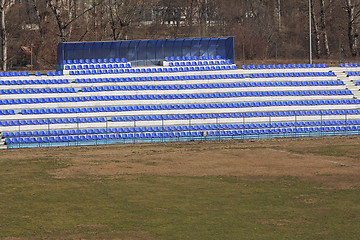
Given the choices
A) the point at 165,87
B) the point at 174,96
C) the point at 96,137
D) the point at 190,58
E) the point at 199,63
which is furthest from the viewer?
the point at 190,58

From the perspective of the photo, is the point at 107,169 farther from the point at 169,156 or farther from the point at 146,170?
the point at 169,156

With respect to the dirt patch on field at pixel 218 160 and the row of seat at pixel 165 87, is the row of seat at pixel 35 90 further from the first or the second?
the dirt patch on field at pixel 218 160

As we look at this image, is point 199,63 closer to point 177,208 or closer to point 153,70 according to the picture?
point 153,70

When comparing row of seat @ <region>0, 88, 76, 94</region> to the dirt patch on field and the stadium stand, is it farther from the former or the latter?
the dirt patch on field

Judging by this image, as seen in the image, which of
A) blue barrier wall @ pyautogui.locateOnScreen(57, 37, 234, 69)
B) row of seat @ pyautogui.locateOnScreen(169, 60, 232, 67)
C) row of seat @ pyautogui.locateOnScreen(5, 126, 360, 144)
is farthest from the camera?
row of seat @ pyautogui.locateOnScreen(169, 60, 232, 67)

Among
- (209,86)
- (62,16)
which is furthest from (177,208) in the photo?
(62,16)

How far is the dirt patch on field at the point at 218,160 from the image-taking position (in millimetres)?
34375

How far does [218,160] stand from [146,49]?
24142 mm

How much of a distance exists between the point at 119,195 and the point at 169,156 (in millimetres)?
12660

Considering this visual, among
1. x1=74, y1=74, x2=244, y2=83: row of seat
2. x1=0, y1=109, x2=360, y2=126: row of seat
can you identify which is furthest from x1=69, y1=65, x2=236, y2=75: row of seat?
x1=0, y1=109, x2=360, y2=126: row of seat

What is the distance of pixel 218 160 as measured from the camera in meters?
39.2

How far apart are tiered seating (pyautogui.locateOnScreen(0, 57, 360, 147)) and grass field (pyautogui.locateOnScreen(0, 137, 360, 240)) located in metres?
4.20

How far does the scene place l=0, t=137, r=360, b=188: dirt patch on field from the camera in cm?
3438

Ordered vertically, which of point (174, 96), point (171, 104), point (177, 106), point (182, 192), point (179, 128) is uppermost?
point (174, 96)
